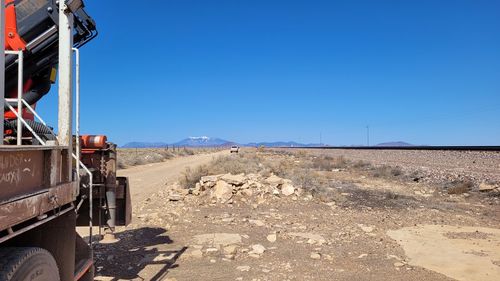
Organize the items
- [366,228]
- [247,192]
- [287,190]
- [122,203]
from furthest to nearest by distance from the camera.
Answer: [287,190] → [247,192] → [366,228] → [122,203]

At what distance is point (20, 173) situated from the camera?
9.36 ft

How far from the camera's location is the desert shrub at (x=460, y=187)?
15805mm

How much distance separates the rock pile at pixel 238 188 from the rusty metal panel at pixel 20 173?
29.9 feet

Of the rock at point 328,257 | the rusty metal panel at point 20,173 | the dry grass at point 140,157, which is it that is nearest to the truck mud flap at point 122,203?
the rusty metal panel at point 20,173

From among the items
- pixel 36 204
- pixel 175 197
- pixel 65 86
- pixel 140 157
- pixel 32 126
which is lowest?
pixel 175 197

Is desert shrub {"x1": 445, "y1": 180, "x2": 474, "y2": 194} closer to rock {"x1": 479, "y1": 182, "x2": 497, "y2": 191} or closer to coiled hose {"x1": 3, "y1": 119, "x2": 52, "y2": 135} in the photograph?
rock {"x1": 479, "y1": 182, "x2": 497, "y2": 191}

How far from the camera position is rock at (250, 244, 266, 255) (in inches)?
301

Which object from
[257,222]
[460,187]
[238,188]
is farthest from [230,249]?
[460,187]

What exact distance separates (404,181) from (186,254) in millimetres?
14663

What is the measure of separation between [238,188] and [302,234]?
4090 mm

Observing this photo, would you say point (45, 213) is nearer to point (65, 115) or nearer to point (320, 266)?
point (65, 115)

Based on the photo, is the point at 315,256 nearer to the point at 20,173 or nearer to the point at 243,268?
the point at 243,268

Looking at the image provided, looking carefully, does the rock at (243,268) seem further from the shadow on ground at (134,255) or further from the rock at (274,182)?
the rock at (274,182)

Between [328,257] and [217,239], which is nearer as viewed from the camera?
[328,257]
